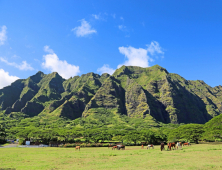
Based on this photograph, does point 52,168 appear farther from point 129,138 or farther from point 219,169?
point 129,138

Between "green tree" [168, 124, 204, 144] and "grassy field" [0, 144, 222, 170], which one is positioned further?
"green tree" [168, 124, 204, 144]

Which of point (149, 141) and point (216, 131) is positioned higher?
point (216, 131)

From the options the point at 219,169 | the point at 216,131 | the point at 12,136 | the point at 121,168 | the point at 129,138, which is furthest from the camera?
the point at 12,136

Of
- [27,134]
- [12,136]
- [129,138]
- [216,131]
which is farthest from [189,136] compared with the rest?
[12,136]

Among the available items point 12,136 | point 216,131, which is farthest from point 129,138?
point 12,136

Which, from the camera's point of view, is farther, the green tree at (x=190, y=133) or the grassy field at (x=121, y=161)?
the green tree at (x=190, y=133)

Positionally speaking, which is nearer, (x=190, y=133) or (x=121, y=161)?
(x=121, y=161)

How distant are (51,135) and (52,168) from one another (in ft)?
274

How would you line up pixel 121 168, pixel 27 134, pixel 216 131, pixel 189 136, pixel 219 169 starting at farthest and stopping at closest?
1. pixel 27 134
2. pixel 189 136
3. pixel 216 131
4. pixel 121 168
5. pixel 219 169

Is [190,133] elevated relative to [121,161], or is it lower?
elevated

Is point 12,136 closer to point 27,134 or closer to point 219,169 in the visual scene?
point 27,134

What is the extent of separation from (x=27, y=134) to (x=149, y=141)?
77.8 metres

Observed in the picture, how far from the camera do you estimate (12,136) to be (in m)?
146

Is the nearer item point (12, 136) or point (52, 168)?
point (52, 168)
